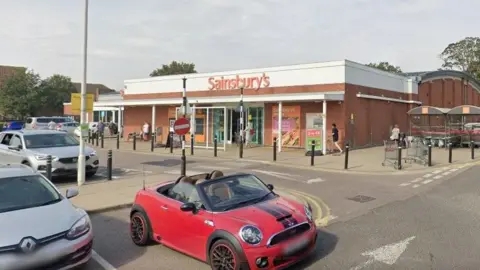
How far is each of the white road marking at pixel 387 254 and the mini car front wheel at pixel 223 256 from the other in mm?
1608

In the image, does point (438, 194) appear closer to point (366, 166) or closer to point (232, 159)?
point (366, 166)

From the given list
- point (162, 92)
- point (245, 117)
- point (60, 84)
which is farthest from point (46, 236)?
point (60, 84)

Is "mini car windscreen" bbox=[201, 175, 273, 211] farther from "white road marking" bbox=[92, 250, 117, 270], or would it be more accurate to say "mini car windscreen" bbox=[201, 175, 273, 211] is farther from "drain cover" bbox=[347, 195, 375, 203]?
"drain cover" bbox=[347, 195, 375, 203]

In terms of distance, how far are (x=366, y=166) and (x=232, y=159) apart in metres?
5.98

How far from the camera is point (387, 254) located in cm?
608

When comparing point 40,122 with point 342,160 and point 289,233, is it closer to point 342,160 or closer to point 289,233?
point 342,160

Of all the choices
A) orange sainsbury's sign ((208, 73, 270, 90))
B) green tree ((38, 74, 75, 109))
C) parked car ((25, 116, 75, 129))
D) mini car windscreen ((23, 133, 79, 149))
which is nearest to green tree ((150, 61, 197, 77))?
green tree ((38, 74, 75, 109))

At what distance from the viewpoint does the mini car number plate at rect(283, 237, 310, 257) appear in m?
5.23

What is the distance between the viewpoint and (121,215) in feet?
29.6

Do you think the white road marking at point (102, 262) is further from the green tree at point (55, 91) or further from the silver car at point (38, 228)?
the green tree at point (55, 91)

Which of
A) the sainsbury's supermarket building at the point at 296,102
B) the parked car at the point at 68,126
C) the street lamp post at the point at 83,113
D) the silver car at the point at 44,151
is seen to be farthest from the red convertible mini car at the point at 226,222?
the parked car at the point at 68,126

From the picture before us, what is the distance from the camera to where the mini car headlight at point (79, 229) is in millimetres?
5195

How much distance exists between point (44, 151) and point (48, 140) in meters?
1.08

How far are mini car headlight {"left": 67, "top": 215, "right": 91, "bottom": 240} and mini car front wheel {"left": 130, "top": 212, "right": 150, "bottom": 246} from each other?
1.15m
